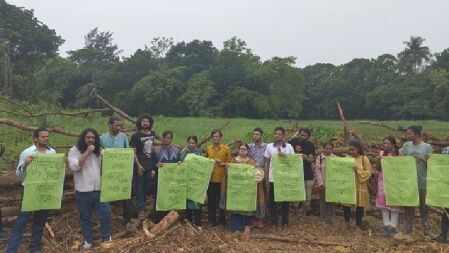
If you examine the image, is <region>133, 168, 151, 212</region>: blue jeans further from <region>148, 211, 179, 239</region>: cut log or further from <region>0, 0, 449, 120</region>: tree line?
<region>0, 0, 449, 120</region>: tree line

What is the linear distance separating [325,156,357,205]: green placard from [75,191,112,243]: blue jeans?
3.46 m

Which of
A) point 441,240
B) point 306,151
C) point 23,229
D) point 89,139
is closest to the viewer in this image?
point 23,229

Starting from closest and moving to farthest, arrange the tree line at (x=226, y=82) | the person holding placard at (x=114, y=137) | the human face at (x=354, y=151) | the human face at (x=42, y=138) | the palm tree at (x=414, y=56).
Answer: the human face at (x=42, y=138), the person holding placard at (x=114, y=137), the human face at (x=354, y=151), the tree line at (x=226, y=82), the palm tree at (x=414, y=56)

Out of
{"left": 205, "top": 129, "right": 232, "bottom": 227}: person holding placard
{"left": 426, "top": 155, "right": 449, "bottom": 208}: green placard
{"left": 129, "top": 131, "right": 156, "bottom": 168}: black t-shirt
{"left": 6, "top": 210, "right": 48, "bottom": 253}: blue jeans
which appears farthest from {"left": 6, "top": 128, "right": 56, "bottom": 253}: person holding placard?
{"left": 426, "top": 155, "right": 449, "bottom": 208}: green placard

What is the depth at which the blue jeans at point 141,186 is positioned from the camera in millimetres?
6918

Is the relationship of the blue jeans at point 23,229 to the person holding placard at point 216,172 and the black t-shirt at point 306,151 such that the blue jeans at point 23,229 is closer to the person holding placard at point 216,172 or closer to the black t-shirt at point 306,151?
the person holding placard at point 216,172

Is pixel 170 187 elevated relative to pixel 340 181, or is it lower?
lower

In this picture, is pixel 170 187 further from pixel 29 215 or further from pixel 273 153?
A: pixel 29 215

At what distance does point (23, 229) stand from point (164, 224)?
1.81 metres

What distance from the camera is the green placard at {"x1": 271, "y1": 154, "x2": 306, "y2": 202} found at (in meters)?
7.24

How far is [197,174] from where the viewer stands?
22.9 ft

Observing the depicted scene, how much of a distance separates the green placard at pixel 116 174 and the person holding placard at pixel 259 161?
2.01 meters

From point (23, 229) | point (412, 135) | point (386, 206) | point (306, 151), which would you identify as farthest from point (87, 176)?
point (412, 135)

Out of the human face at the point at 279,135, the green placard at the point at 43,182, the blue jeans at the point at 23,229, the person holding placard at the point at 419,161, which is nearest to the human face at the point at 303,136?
the human face at the point at 279,135
